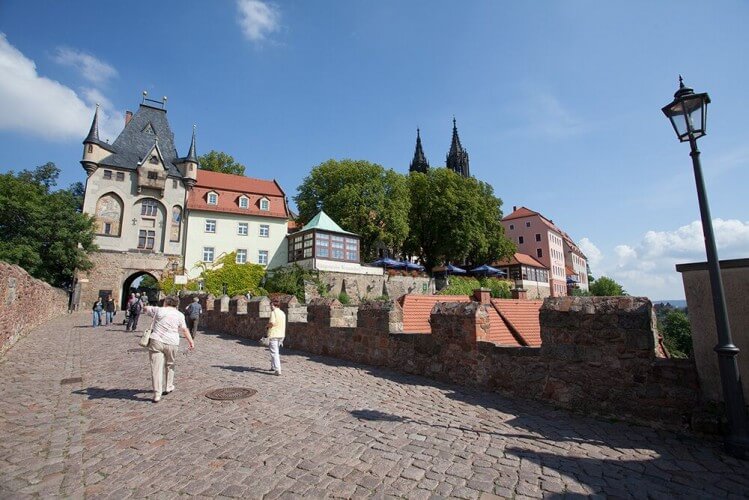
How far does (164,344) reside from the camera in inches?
248

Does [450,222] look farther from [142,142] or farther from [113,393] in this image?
[113,393]

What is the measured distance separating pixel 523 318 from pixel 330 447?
8.11m

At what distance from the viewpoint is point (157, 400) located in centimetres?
594

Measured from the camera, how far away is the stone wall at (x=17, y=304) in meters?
9.57

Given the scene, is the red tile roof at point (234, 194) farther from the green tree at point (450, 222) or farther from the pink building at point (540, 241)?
the pink building at point (540, 241)

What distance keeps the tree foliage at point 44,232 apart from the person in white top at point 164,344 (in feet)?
111

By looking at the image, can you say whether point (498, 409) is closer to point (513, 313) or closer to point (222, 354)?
point (513, 313)

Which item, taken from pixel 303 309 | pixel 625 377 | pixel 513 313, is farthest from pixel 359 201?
pixel 625 377

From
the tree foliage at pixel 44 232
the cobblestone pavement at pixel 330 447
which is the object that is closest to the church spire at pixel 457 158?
the tree foliage at pixel 44 232

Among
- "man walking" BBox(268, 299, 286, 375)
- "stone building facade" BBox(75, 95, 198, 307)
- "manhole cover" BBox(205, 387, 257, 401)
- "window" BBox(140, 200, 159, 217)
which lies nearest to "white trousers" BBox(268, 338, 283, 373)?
"man walking" BBox(268, 299, 286, 375)

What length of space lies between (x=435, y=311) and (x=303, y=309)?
6534mm

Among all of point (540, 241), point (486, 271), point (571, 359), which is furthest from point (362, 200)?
point (540, 241)

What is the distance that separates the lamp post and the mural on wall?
41.3 metres

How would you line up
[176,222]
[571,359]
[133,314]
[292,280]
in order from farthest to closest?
1. [176,222]
2. [292,280]
3. [133,314]
4. [571,359]
